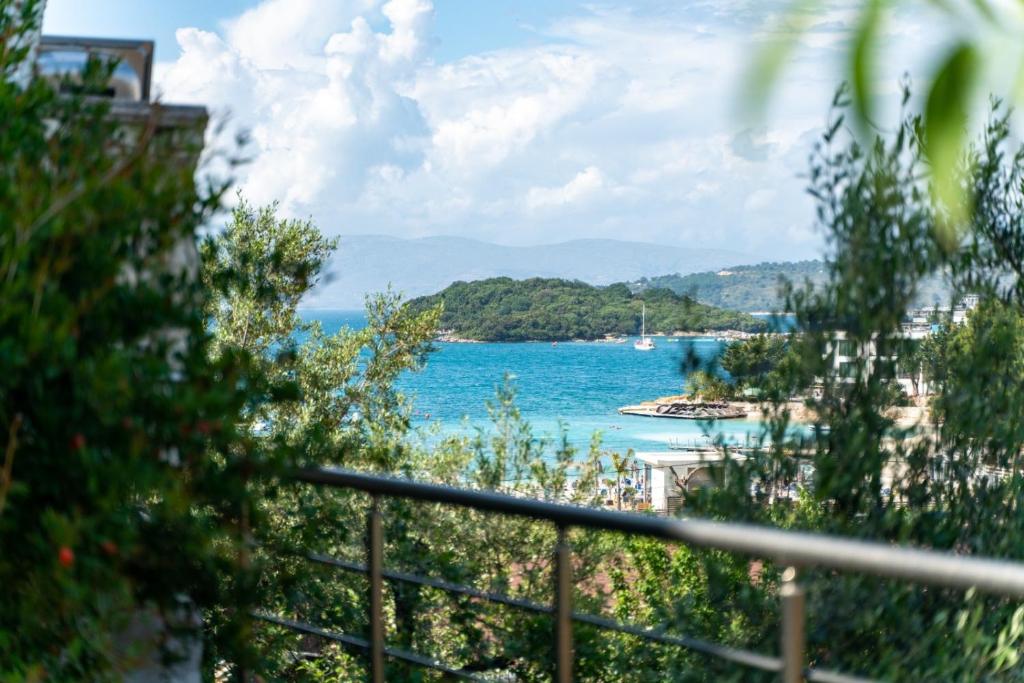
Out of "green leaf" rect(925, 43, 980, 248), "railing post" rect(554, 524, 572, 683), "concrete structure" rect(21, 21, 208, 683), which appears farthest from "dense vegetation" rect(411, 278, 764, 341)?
"green leaf" rect(925, 43, 980, 248)

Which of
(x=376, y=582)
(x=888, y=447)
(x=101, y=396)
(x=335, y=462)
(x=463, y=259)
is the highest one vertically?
(x=463, y=259)

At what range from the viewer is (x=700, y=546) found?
1.93 metres

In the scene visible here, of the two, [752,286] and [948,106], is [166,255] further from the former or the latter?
[752,286]

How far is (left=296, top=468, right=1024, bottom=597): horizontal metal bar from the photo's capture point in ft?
4.55

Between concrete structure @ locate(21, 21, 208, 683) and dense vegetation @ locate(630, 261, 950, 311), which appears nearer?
concrete structure @ locate(21, 21, 208, 683)

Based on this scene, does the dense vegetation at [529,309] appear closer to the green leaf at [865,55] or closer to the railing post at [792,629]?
the railing post at [792,629]

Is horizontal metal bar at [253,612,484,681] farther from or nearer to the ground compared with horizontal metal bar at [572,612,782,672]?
nearer to the ground

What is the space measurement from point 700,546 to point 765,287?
7.49ft

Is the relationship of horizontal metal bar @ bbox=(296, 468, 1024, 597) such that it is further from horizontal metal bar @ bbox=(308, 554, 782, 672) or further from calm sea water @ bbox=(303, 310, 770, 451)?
calm sea water @ bbox=(303, 310, 770, 451)

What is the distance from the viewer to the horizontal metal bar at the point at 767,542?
1.39 meters

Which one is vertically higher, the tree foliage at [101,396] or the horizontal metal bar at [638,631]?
the tree foliage at [101,396]

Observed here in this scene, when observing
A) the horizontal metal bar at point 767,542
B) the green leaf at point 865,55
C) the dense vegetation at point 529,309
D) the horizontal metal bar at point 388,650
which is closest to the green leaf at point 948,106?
the green leaf at point 865,55

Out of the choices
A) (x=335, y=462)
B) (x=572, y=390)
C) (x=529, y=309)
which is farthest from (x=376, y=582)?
(x=572, y=390)

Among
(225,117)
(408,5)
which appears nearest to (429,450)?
(225,117)
